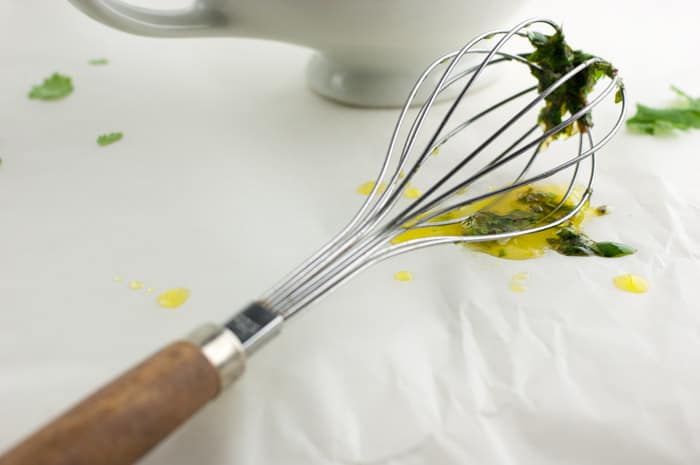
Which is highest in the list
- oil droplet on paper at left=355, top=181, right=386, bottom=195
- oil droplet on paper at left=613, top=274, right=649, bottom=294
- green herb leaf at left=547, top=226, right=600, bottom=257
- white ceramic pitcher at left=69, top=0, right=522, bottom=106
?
white ceramic pitcher at left=69, top=0, right=522, bottom=106

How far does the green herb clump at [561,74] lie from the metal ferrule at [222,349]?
315 mm

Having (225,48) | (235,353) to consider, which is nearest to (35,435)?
(235,353)

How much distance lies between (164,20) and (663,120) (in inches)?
18.7

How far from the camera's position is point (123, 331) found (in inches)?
18.2

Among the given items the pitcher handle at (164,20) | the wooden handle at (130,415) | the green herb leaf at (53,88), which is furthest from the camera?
the green herb leaf at (53,88)

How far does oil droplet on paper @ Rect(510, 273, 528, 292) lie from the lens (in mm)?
488

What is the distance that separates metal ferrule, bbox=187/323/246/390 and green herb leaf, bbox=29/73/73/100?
51cm

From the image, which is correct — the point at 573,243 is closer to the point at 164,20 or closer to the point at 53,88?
the point at 164,20

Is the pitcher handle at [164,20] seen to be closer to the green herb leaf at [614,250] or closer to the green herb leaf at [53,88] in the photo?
the green herb leaf at [53,88]

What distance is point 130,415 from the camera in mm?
317

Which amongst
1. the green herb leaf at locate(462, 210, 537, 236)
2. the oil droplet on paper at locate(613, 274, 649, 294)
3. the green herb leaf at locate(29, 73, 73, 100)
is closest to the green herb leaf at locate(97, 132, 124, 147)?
the green herb leaf at locate(29, 73, 73, 100)

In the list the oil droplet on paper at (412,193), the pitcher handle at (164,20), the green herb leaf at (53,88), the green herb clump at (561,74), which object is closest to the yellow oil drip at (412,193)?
the oil droplet on paper at (412,193)

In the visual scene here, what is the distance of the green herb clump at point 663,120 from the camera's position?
0.68 metres

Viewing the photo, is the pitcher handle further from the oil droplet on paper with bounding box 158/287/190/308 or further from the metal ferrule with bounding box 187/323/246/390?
the metal ferrule with bounding box 187/323/246/390
